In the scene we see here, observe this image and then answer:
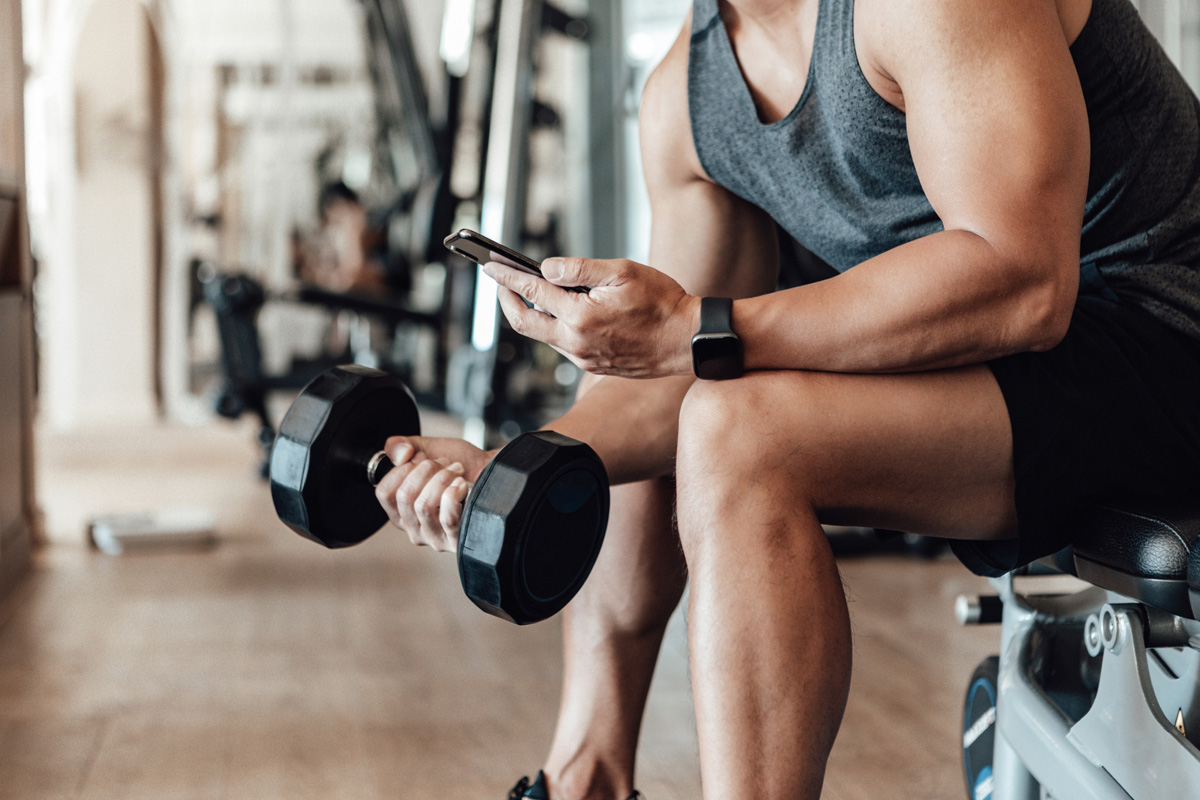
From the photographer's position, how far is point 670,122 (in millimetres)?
1047

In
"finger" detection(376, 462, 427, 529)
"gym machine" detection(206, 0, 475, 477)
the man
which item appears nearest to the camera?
the man

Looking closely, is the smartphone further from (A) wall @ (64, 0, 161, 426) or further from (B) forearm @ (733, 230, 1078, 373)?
(A) wall @ (64, 0, 161, 426)

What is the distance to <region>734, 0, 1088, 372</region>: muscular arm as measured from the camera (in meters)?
0.69

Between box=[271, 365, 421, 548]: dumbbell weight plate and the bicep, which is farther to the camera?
box=[271, 365, 421, 548]: dumbbell weight plate

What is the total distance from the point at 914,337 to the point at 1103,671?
307 millimetres

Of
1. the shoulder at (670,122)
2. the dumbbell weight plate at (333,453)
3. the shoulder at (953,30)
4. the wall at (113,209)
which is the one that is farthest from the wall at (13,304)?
the wall at (113,209)

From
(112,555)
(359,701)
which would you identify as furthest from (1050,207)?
(112,555)

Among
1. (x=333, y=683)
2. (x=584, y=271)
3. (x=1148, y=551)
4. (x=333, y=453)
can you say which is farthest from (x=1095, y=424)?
(x=333, y=683)

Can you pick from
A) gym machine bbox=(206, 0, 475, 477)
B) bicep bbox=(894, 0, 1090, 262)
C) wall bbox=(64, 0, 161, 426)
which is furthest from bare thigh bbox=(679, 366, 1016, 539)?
wall bbox=(64, 0, 161, 426)

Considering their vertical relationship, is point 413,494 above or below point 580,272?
below

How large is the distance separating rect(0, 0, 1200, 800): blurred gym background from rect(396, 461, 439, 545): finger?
1.49 ft

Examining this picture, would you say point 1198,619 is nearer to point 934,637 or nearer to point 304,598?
point 934,637

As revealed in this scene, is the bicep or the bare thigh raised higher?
the bicep

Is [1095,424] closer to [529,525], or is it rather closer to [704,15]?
[529,525]
